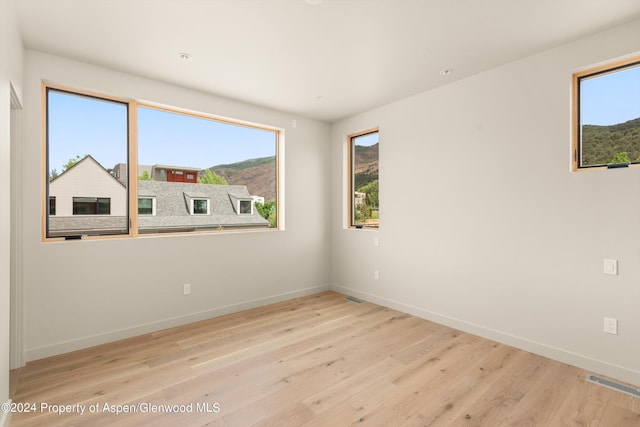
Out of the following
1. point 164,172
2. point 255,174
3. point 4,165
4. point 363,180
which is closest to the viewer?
point 4,165

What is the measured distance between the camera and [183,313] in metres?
3.55

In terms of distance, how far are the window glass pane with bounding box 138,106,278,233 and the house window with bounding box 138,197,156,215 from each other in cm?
5

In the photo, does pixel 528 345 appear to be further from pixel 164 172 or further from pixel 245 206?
pixel 164 172

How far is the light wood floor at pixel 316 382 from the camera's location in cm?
198

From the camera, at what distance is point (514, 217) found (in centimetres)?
296

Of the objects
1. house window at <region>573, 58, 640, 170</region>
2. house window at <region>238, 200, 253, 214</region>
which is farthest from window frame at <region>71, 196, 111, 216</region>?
house window at <region>573, 58, 640, 170</region>

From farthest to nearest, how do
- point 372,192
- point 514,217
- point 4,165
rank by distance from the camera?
point 372,192, point 514,217, point 4,165

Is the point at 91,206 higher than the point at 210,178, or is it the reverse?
the point at 210,178

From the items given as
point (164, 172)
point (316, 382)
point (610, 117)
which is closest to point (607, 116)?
point (610, 117)

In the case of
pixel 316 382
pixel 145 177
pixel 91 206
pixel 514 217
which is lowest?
pixel 316 382

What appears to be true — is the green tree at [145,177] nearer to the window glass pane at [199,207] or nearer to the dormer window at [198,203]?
the dormer window at [198,203]

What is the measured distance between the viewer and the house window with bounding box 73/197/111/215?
3.01 metres

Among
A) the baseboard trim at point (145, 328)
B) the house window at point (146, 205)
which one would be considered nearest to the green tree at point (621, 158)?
the baseboard trim at point (145, 328)

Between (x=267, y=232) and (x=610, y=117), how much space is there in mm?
3733
